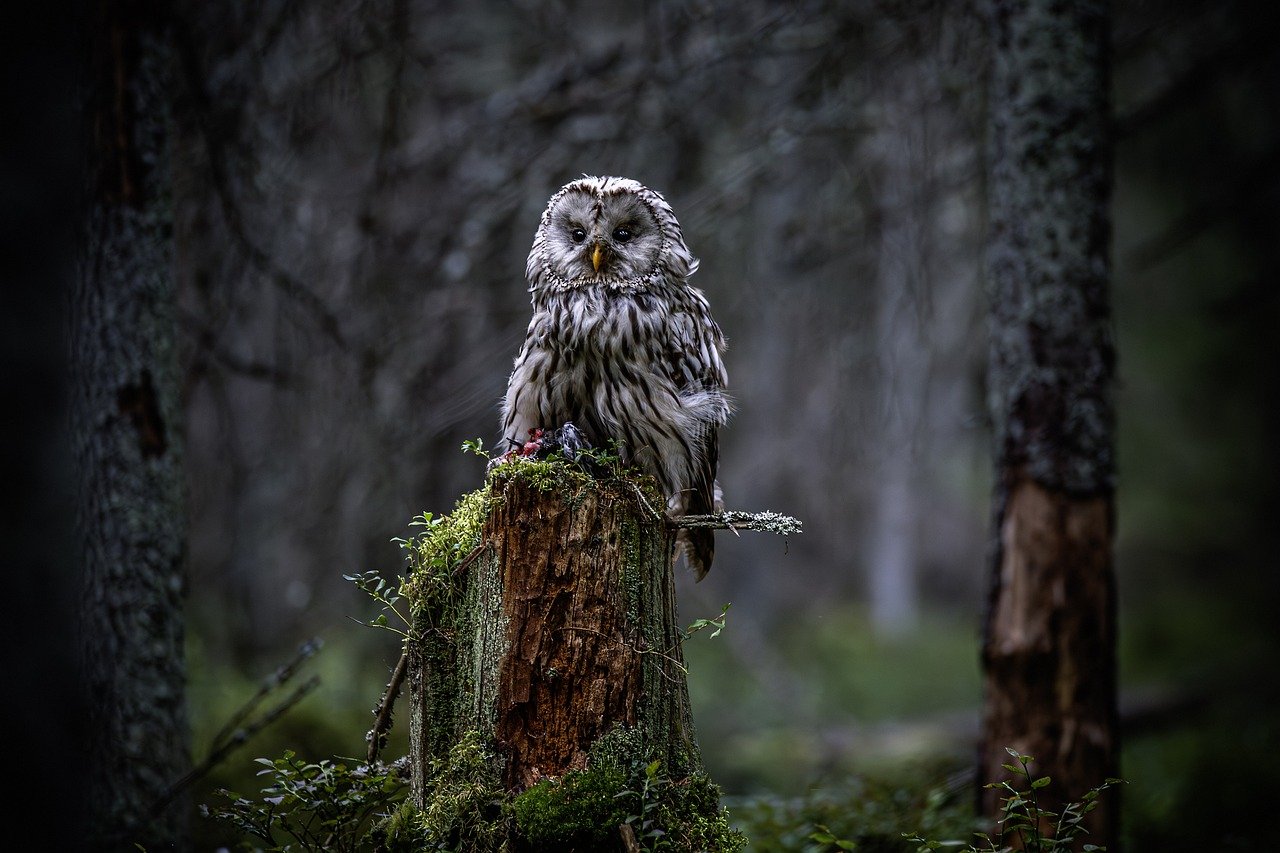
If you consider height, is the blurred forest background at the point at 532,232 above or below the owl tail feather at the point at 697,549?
above

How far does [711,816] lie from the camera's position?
2.55 m

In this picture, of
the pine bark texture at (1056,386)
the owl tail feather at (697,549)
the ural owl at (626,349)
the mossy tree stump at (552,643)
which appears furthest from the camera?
the pine bark texture at (1056,386)

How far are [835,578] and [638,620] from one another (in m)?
21.6

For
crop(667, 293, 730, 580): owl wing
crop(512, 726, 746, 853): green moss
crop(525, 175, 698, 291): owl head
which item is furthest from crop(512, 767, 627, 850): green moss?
crop(525, 175, 698, 291): owl head

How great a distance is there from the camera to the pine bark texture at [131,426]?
2994 mm

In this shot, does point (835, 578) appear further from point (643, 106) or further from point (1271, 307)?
point (643, 106)

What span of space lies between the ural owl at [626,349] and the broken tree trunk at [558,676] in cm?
76

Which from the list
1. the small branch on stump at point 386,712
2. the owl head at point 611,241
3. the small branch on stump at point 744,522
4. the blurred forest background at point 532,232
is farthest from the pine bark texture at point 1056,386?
the small branch on stump at point 386,712

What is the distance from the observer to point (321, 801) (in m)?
2.54

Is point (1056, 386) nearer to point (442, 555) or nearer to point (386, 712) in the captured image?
point (442, 555)

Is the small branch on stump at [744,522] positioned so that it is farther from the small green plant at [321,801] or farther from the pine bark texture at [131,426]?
the pine bark texture at [131,426]

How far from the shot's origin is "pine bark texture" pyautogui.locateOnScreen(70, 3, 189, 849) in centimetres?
299

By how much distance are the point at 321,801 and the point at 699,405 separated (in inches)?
67.4

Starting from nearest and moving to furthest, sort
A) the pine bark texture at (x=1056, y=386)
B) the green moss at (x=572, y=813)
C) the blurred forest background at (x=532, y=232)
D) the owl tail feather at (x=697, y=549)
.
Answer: the green moss at (x=572, y=813), the owl tail feather at (x=697, y=549), the pine bark texture at (x=1056, y=386), the blurred forest background at (x=532, y=232)
